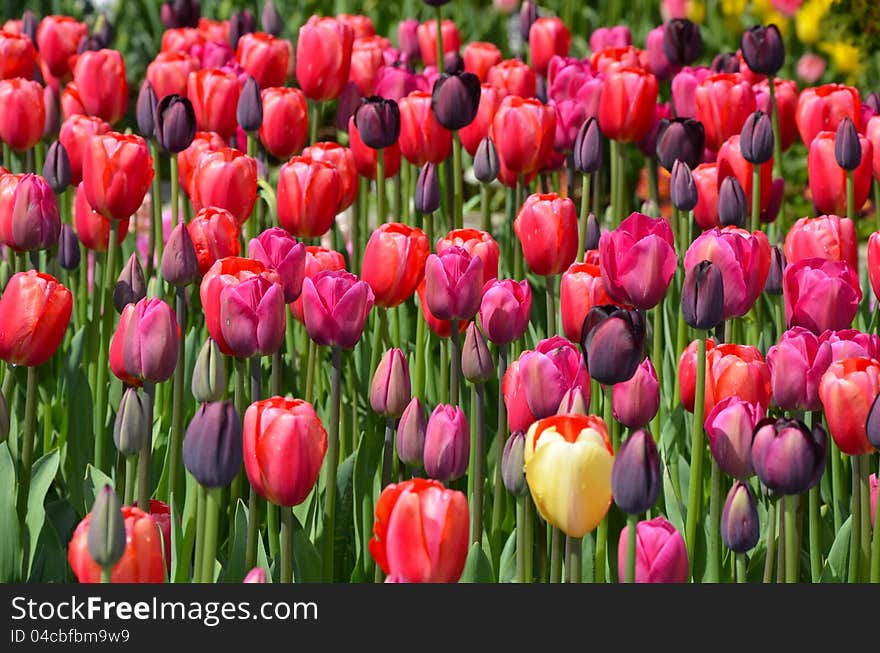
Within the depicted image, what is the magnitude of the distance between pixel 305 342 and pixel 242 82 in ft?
3.46

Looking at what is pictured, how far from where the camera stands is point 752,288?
2.15 m

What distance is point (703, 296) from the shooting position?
1.93 m

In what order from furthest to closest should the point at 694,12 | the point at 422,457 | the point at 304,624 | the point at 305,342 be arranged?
the point at 694,12, the point at 305,342, the point at 422,457, the point at 304,624

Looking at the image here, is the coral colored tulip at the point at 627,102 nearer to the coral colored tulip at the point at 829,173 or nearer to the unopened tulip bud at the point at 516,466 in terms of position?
the coral colored tulip at the point at 829,173

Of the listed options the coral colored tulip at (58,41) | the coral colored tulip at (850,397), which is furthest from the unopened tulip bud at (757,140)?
the coral colored tulip at (58,41)

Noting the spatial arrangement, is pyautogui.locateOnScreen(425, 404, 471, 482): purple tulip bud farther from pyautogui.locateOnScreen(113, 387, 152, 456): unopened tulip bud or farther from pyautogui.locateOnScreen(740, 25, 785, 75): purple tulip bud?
pyautogui.locateOnScreen(740, 25, 785, 75): purple tulip bud

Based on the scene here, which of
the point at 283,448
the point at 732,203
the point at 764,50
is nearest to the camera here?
the point at 283,448

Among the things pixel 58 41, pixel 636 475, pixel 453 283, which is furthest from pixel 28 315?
pixel 58 41

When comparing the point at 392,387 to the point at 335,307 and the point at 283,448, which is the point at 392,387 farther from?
the point at 283,448

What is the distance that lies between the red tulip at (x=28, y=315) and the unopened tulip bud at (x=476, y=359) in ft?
2.03

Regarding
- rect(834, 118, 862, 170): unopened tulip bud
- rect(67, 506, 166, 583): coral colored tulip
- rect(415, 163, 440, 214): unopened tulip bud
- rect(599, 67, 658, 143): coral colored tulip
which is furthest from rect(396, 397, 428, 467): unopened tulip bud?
rect(599, 67, 658, 143): coral colored tulip

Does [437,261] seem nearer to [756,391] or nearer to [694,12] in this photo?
[756,391]

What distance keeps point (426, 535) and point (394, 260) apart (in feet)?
2.96

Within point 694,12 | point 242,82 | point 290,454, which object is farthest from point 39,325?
point 694,12
